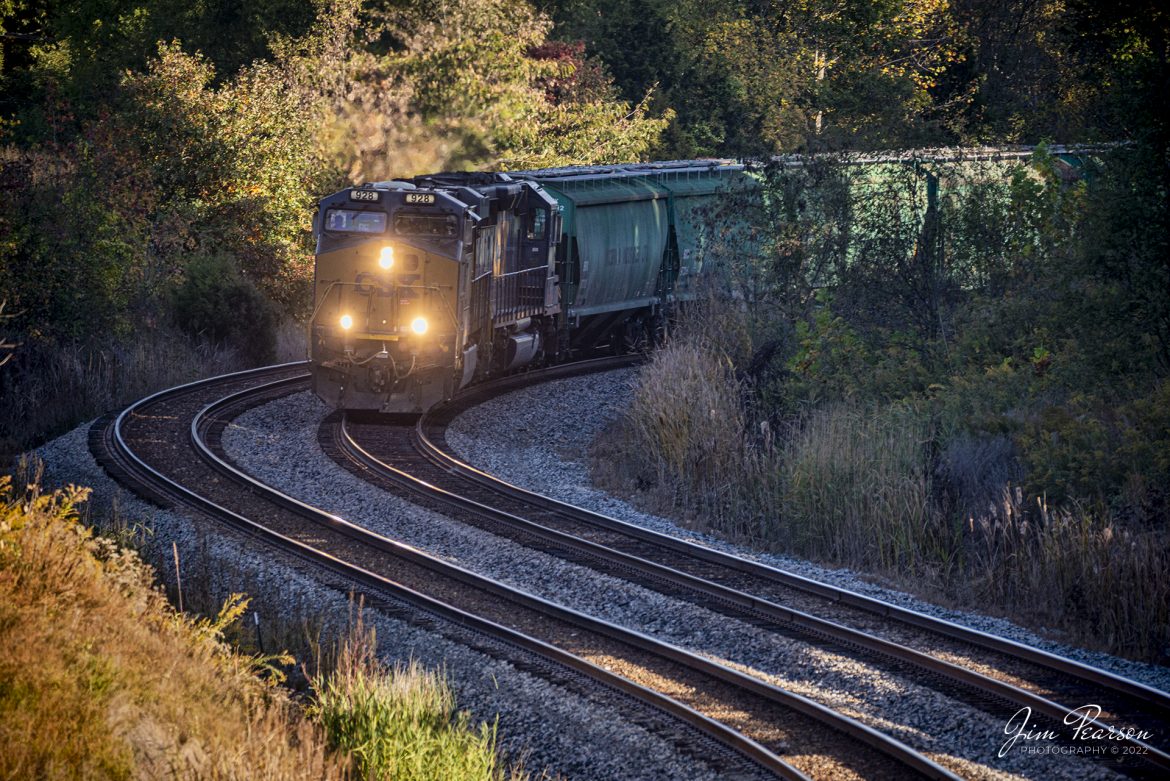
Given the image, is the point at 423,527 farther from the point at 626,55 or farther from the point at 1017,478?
the point at 626,55

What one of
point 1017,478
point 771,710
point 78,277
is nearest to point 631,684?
point 771,710

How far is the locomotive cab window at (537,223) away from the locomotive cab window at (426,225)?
3.84 meters

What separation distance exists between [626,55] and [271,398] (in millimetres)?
29819

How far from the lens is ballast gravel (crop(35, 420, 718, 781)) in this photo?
8383mm

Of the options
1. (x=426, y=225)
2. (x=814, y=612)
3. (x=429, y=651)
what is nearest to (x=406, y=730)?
(x=429, y=651)

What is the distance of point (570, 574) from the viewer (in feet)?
40.4

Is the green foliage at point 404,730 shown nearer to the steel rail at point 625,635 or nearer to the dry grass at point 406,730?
the dry grass at point 406,730

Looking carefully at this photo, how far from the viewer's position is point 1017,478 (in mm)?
13977

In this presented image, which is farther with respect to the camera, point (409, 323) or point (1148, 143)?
point (409, 323)

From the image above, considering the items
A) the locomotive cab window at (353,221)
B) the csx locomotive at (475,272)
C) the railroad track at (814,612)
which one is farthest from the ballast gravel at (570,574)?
the locomotive cab window at (353,221)

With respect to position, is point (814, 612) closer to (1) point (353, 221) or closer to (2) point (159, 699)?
(2) point (159, 699)

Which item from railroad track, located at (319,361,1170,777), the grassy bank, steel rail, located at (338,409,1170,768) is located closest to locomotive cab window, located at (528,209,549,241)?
railroad track, located at (319,361,1170,777)

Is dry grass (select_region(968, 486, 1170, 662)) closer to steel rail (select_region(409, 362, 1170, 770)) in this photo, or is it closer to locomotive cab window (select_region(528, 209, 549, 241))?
steel rail (select_region(409, 362, 1170, 770))

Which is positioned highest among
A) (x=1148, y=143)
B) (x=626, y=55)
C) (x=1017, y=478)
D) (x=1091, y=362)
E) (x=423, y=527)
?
(x=626, y=55)
